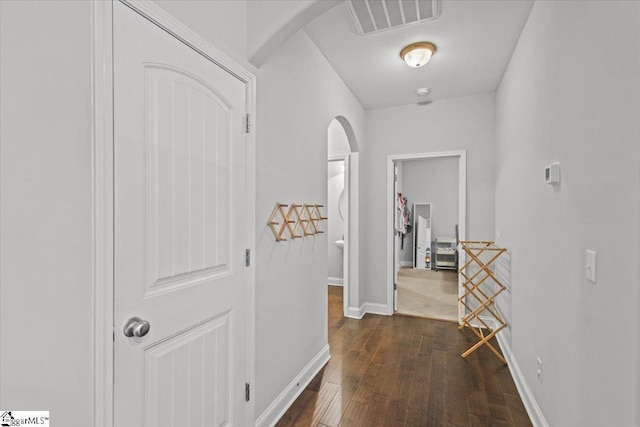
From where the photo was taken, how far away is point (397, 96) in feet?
12.1

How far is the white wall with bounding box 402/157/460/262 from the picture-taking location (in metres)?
7.02

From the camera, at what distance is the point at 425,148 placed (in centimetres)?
388

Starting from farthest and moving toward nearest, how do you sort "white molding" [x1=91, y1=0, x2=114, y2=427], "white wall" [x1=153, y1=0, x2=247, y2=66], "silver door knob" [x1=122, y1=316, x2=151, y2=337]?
"white wall" [x1=153, y1=0, x2=247, y2=66] → "silver door knob" [x1=122, y1=316, x2=151, y2=337] → "white molding" [x1=91, y1=0, x2=114, y2=427]

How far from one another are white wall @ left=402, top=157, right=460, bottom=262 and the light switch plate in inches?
234

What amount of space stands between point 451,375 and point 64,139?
2.90 meters

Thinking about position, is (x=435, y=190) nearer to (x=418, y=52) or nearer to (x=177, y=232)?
(x=418, y=52)

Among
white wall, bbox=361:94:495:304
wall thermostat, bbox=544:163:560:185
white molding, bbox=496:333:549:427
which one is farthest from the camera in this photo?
white wall, bbox=361:94:495:304

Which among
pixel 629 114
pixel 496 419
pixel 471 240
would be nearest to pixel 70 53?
pixel 629 114

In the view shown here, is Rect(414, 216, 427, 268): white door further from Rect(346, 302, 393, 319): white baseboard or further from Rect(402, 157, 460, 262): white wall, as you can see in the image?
Rect(346, 302, 393, 319): white baseboard

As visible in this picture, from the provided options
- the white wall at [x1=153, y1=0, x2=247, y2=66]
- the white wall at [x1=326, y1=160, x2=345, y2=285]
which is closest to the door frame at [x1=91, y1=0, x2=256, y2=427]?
the white wall at [x1=153, y1=0, x2=247, y2=66]

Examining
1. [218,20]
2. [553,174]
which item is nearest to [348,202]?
[553,174]

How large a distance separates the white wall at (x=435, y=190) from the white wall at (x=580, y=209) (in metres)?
4.86

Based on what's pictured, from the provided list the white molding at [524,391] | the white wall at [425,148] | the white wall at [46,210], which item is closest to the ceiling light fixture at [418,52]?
the white wall at [425,148]

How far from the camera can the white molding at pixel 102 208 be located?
39.1 inches
